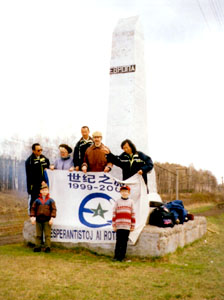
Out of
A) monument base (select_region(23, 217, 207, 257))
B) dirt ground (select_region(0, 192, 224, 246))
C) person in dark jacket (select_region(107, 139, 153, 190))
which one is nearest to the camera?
monument base (select_region(23, 217, 207, 257))

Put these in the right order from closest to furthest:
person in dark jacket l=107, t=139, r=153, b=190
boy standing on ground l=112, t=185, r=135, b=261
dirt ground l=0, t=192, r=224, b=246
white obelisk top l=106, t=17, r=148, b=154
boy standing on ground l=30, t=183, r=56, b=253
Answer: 1. boy standing on ground l=112, t=185, r=135, b=261
2. boy standing on ground l=30, t=183, r=56, b=253
3. person in dark jacket l=107, t=139, r=153, b=190
4. white obelisk top l=106, t=17, r=148, b=154
5. dirt ground l=0, t=192, r=224, b=246

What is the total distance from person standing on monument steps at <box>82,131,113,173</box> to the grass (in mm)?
1606

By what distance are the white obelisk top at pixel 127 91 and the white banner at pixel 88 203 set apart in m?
1.43

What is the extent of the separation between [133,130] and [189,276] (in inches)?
147

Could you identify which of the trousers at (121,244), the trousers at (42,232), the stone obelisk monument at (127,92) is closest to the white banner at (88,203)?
the trousers at (42,232)

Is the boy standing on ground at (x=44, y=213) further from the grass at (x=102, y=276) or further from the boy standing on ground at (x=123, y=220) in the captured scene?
the boy standing on ground at (x=123, y=220)

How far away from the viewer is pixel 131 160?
6789 mm

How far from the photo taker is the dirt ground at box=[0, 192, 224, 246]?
9.83 metres

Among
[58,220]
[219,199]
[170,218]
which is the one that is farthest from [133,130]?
[219,199]

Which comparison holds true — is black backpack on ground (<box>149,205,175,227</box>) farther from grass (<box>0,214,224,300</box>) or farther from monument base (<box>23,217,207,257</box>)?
grass (<box>0,214,224,300</box>)

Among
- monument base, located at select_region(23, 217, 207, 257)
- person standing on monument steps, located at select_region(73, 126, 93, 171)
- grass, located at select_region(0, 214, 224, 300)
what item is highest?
person standing on monument steps, located at select_region(73, 126, 93, 171)

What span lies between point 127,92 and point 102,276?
14.8ft

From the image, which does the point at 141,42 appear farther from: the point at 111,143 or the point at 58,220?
the point at 58,220

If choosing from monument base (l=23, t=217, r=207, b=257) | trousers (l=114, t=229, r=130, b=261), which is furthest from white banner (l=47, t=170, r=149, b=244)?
trousers (l=114, t=229, r=130, b=261)
